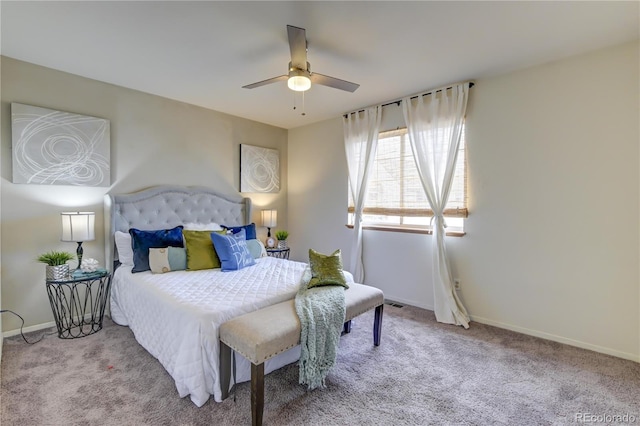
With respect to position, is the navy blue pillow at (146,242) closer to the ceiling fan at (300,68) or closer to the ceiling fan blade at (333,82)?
the ceiling fan at (300,68)

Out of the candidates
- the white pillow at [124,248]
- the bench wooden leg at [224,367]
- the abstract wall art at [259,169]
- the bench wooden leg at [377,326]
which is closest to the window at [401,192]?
the bench wooden leg at [377,326]

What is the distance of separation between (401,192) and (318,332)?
2354mm

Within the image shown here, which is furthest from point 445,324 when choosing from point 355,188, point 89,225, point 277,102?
point 89,225

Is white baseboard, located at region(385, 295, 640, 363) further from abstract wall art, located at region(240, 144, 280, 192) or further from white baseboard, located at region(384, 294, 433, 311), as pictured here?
abstract wall art, located at region(240, 144, 280, 192)

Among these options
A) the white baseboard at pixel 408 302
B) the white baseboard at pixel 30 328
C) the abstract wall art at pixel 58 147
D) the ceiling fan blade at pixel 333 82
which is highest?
the ceiling fan blade at pixel 333 82

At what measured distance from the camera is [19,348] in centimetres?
254

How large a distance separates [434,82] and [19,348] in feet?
15.4

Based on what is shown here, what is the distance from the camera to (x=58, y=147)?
2.94 meters

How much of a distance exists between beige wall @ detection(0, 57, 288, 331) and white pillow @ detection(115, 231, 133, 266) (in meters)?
0.30

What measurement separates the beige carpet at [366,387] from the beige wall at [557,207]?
377 mm

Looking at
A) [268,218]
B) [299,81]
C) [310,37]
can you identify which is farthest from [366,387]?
[268,218]

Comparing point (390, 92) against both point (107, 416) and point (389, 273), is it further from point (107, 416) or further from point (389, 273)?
point (107, 416)

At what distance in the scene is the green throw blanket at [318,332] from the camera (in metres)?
1.97

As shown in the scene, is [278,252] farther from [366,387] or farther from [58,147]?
[58,147]
